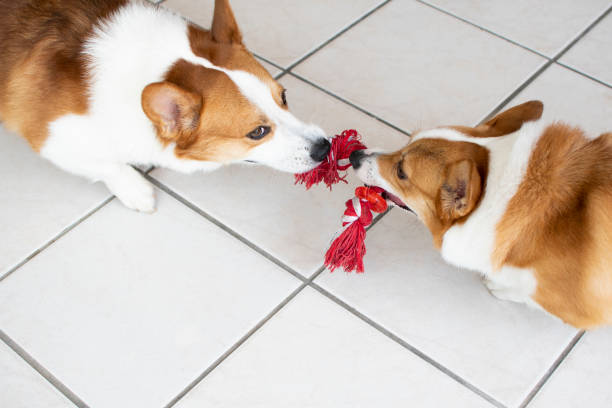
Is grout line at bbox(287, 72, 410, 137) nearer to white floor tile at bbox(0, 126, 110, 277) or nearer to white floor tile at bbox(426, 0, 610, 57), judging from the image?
white floor tile at bbox(426, 0, 610, 57)

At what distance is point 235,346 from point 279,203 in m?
A: 0.44

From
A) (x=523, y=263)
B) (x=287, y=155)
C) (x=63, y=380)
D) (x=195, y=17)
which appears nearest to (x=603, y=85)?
(x=523, y=263)

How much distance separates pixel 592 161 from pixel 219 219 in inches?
36.4

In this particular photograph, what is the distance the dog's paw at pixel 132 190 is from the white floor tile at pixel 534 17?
1300 millimetres

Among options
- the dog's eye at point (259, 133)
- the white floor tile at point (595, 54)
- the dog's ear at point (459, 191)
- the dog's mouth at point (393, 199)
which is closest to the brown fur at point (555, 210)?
the dog's ear at point (459, 191)

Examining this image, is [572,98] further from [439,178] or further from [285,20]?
[285,20]

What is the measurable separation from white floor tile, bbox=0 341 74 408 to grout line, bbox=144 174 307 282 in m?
0.56

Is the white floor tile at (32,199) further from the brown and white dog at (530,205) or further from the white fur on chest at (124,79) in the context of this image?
the brown and white dog at (530,205)

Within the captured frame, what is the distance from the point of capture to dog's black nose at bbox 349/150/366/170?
54.4 inches

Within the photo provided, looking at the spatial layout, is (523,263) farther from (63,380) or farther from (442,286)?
(63,380)

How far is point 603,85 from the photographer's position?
6.15ft

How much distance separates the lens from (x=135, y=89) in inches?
50.6

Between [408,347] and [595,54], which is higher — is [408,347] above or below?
below

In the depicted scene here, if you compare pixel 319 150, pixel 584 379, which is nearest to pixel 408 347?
pixel 584 379
